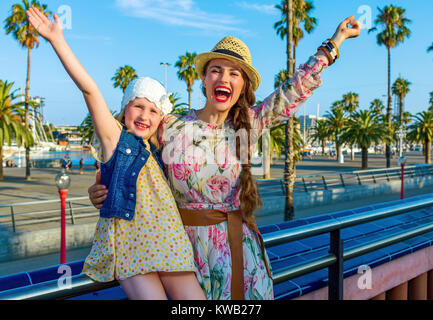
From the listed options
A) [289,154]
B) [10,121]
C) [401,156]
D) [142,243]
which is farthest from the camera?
[10,121]

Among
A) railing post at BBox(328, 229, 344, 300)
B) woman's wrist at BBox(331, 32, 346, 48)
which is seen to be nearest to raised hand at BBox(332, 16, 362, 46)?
woman's wrist at BBox(331, 32, 346, 48)

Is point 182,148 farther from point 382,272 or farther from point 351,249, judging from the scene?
point 382,272

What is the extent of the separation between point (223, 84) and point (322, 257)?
123cm

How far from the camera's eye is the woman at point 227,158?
170 centimetres

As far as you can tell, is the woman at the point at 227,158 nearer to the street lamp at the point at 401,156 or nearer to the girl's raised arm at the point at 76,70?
the girl's raised arm at the point at 76,70

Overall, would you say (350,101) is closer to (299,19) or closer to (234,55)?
(299,19)

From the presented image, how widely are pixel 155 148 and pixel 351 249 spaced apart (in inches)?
60.1

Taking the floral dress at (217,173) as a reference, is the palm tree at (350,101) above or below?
above

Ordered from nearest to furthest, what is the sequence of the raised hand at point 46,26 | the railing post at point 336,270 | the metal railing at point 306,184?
1. the raised hand at point 46,26
2. the railing post at point 336,270
3. the metal railing at point 306,184

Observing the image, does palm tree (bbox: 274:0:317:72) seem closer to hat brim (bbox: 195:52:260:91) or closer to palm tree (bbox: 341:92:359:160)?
hat brim (bbox: 195:52:260:91)

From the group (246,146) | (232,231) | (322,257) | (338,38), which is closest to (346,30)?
(338,38)

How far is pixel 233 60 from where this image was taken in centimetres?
182

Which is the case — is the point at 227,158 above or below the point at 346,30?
below

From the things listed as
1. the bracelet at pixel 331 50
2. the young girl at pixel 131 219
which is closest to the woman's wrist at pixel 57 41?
the young girl at pixel 131 219
